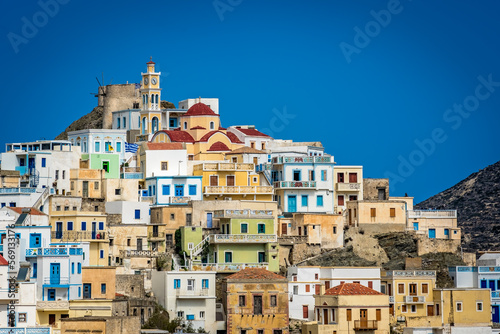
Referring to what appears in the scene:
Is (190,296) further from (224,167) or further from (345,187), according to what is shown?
(345,187)

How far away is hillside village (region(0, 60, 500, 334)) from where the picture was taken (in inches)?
3546

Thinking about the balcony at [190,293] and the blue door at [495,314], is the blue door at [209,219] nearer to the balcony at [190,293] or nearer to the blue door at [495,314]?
the balcony at [190,293]

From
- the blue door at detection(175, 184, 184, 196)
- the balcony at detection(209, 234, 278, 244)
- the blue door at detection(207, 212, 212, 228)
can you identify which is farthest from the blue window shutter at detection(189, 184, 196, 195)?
the balcony at detection(209, 234, 278, 244)

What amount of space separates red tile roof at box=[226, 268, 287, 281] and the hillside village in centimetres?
10

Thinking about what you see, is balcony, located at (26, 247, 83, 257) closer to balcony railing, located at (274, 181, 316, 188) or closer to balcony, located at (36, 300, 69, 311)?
balcony, located at (36, 300, 69, 311)

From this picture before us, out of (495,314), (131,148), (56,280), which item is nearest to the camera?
(56,280)

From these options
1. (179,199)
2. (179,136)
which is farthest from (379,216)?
(179,136)

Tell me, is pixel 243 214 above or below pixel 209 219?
above

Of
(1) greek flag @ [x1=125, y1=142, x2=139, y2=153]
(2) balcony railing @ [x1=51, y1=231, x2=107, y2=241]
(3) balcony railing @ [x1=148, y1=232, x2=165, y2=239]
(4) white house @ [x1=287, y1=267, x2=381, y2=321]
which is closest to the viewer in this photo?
(4) white house @ [x1=287, y1=267, x2=381, y2=321]

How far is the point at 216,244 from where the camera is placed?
9994cm

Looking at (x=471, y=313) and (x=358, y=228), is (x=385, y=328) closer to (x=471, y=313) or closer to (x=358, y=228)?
(x=471, y=313)

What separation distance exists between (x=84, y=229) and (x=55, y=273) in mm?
8940

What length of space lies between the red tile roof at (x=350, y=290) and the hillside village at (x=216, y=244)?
0.44 feet

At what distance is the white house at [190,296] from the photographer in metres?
93.8
